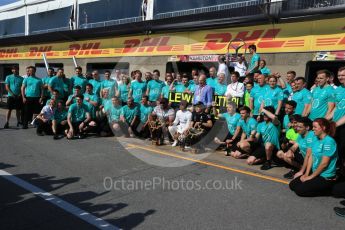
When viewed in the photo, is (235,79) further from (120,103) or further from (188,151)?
(120,103)

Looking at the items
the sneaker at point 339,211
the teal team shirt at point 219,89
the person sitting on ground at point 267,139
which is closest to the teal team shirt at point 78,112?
the teal team shirt at point 219,89

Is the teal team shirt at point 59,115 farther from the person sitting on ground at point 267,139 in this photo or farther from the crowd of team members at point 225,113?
the person sitting on ground at point 267,139

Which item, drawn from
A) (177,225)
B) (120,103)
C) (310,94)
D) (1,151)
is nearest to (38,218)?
(177,225)

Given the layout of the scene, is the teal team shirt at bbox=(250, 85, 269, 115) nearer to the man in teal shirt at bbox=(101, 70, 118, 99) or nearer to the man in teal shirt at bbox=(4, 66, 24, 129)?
the man in teal shirt at bbox=(101, 70, 118, 99)

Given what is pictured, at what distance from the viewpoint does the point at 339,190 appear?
4.65 meters

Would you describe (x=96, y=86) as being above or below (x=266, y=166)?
above

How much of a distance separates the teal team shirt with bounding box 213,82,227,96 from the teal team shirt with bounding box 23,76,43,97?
5903 millimetres

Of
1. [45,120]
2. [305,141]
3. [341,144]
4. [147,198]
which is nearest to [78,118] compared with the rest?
[45,120]

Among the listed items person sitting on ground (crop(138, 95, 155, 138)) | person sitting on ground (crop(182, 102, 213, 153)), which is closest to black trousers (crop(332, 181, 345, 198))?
person sitting on ground (crop(182, 102, 213, 153))

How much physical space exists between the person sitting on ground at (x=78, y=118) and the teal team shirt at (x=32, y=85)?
6.95 ft

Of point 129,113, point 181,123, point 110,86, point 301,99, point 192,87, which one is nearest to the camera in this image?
point 301,99

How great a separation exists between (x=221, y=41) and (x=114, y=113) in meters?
5.07

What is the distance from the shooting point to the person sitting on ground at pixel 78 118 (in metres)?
9.12

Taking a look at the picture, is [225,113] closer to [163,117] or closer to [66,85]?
[163,117]
